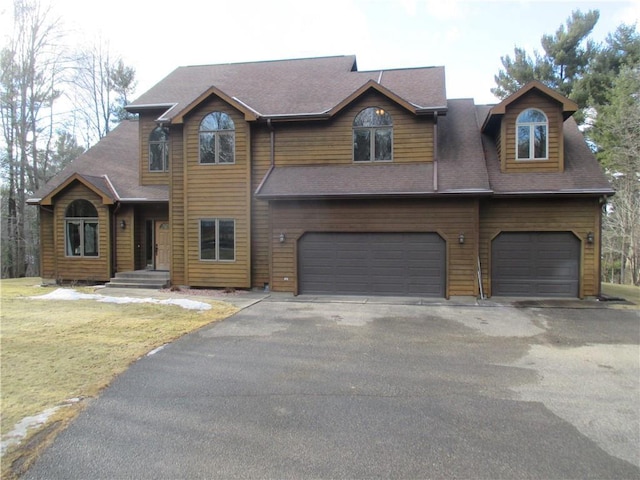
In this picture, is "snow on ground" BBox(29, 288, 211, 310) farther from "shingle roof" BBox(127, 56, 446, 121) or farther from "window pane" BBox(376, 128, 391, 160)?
"window pane" BBox(376, 128, 391, 160)

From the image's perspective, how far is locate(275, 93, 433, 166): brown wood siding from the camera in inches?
504

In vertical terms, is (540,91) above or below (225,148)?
above

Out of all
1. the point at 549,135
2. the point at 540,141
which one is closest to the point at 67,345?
the point at 540,141

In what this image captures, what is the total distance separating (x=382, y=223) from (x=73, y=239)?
1101 cm

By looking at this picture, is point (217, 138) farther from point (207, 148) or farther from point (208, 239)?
point (208, 239)

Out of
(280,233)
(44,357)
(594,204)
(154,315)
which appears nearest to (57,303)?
(154,315)

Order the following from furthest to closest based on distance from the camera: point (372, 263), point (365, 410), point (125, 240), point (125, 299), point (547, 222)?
point (125, 240) < point (372, 263) < point (547, 222) < point (125, 299) < point (365, 410)

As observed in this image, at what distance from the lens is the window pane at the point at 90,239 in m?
14.9

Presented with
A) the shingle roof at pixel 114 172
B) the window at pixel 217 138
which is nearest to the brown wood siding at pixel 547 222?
the window at pixel 217 138

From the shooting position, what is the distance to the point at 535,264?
12.2m

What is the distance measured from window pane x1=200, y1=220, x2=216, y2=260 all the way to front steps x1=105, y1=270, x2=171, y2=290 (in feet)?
5.21

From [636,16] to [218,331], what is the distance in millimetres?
29554

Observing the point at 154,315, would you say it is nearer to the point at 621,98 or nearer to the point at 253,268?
the point at 253,268

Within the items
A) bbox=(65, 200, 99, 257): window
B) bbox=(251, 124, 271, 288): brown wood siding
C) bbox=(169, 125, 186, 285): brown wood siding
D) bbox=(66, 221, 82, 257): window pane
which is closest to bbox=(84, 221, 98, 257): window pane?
bbox=(65, 200, 99, 257): window
